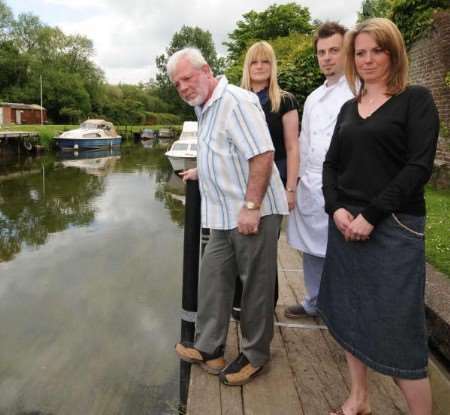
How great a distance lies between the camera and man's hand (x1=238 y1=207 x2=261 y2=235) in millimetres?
2277

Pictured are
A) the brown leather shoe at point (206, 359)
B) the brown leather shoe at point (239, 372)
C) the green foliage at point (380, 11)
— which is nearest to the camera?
the brown leather shoe at point (239, 372)

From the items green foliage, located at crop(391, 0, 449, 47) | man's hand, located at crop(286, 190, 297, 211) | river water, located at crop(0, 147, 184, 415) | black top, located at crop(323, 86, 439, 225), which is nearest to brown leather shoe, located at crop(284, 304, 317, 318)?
man's hand, located at crop(286, 190, 297, 211)

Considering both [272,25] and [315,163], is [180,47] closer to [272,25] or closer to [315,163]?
[272,25]

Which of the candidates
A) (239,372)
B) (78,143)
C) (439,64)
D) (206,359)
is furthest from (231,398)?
(78,143)

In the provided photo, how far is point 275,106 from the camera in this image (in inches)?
112

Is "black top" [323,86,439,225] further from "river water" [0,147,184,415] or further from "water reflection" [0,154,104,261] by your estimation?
"water reflection" [0,154,104,261]

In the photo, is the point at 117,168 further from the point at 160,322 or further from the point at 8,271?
the point at 160,322

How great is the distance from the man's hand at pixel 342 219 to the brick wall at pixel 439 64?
6899 mm

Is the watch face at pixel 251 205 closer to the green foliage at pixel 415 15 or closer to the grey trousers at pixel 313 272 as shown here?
the grey trousers at pixel 313 272

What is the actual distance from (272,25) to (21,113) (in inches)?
1117

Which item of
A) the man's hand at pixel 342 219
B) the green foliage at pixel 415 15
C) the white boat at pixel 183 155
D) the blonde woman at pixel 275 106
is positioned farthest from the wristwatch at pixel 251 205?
the white boat at pixel 183 155

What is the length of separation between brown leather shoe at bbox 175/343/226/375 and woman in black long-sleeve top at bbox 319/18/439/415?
956mm

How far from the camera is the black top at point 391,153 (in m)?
1.74

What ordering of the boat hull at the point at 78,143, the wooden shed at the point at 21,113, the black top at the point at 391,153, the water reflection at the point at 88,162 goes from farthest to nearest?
the wooden shed at the point at 21,113, the boat hull at the point at 78,143, the water reflection at the point at 88,162, the black top at the point at 391,153
